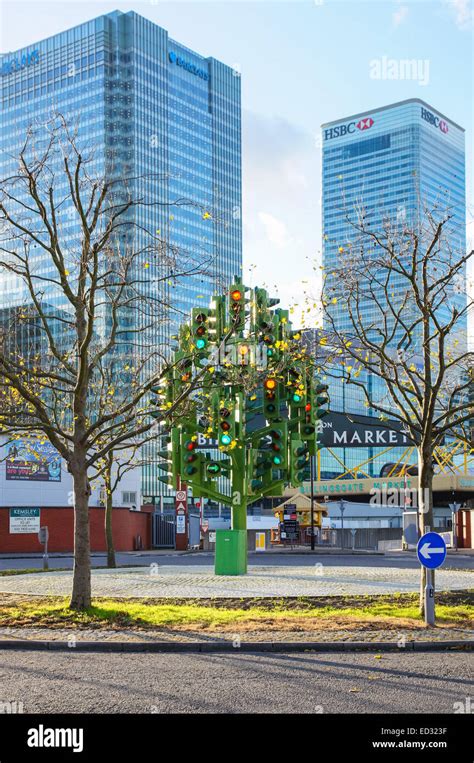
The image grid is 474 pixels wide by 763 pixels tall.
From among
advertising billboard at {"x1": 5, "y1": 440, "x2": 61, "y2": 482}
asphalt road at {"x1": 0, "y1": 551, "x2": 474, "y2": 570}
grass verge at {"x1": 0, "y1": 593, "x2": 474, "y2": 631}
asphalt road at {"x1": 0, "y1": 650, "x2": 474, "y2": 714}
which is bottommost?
asphalt road at {"x1": 0, "y1": 551, "x2": 474, "y2": 570}

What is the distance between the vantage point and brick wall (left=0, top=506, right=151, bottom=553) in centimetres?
4550

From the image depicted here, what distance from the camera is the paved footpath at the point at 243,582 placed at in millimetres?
20219

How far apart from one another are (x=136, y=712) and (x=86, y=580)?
8.13 m

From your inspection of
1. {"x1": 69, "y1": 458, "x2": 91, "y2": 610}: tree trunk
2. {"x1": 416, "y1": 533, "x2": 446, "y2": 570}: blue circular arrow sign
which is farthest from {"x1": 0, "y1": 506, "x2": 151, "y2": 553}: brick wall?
{"x1": 416, "y1": 533, "x2": 446, "y2": 570}: blue circular arrow sign

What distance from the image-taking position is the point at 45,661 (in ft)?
37.6

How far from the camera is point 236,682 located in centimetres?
980

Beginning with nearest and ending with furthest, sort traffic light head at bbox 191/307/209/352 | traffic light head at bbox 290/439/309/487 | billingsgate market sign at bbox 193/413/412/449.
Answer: traffic light head at bbox 191/307/209/352, traffic light head at bbox 290/439/309/487, billingsgate market sign at bbox 193/413/412/449

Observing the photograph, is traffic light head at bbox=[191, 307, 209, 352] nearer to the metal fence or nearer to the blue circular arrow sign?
the blue circular arrow sign

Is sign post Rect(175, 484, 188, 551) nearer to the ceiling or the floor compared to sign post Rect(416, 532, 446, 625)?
nearer to the floor

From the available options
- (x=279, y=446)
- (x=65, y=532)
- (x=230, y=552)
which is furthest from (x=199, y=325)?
(x=65, y=532)

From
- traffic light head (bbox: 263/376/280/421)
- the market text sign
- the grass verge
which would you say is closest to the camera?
the grass verge

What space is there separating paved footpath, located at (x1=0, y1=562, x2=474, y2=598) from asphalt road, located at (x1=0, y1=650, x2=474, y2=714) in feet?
25.6

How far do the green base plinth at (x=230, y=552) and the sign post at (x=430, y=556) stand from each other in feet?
38.5

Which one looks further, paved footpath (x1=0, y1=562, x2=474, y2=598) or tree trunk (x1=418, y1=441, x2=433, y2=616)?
paved footpath (x1=0, y1=562, x2=474, y2=598)
